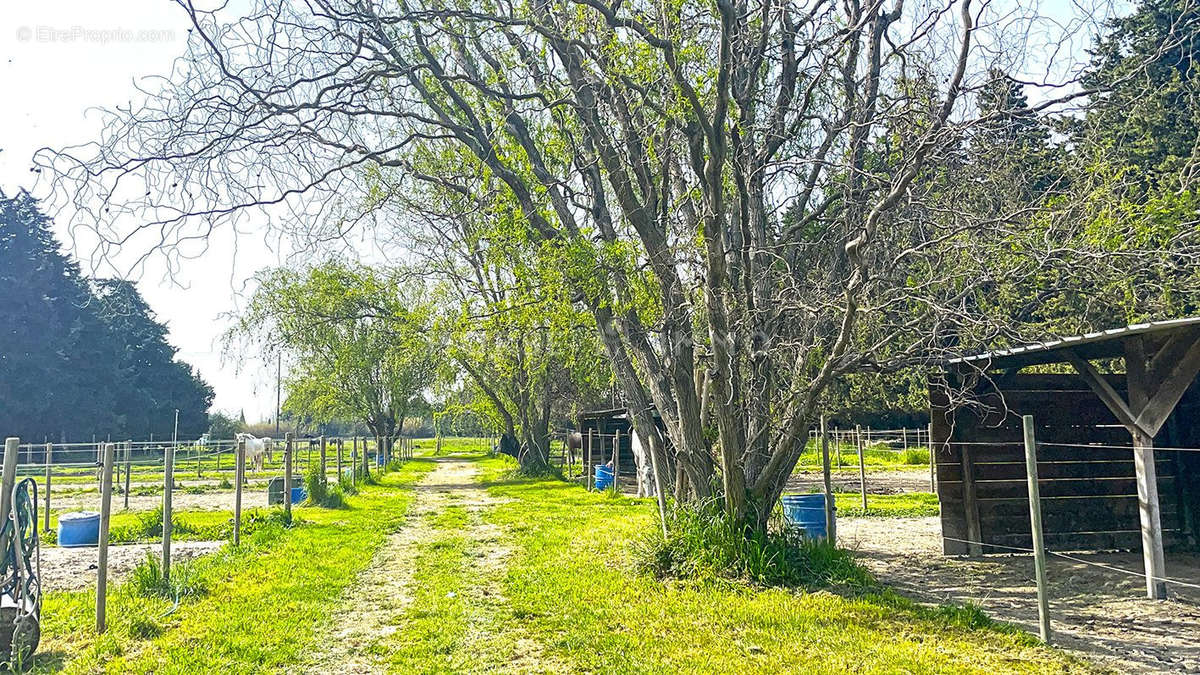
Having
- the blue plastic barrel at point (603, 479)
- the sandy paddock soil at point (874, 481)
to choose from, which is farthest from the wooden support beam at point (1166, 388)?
the blue plastic barrel at point (603, 479)

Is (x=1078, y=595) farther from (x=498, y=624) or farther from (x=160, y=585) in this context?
(x=160, y=585)

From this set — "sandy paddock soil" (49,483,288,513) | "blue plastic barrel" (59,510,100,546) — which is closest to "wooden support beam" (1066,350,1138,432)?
"blue plastic barrel" (59,510,100,546)

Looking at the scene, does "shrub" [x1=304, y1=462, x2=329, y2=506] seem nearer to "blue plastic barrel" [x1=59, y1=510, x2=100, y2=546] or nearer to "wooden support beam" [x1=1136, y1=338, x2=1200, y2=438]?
"blue plastic barrel" [x1=59, y1=510, x2=100, y2=546]

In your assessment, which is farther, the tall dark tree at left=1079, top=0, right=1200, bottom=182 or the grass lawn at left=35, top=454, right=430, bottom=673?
the tall dark tree at left=1079, top=0, right=1200, bottom=182

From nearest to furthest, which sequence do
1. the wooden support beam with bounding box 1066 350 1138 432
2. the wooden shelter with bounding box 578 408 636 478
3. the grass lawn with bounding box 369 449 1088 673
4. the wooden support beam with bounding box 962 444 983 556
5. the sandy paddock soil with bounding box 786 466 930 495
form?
the grass lawn with bounding box 369 449 1088 673 → the wooden support beam with bounding box 1066 350 1138 432 → the wooden support beam with bounding box 962 444 983 556 → the sandy paddock soil with bounding box 786 466 930 495 → the wooden shelter with bounding box 578 408 636 478

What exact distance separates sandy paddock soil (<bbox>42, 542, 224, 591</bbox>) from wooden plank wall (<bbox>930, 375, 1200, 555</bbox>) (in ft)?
31.7

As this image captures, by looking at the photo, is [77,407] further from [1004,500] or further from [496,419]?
[1004,500]

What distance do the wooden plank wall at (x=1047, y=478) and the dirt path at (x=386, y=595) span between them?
5.91 meters

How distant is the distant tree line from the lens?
153ft

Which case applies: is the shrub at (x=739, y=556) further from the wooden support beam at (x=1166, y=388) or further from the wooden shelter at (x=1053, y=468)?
the wooden support beam at (x=1166, y=388)

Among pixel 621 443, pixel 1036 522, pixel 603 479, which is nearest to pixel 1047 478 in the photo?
pixel 1036 522

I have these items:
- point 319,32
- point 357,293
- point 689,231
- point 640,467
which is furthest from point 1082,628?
point 357,293

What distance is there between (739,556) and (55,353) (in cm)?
5212

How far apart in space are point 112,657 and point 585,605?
3678mm
